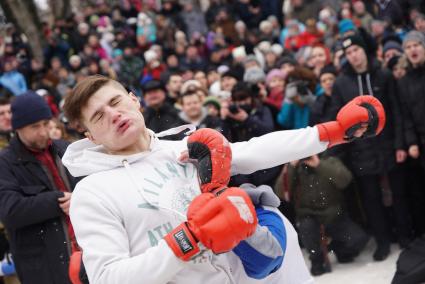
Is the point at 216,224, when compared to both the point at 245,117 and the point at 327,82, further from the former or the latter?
the point at 327,82

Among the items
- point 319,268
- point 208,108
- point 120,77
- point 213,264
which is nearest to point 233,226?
point 213,264

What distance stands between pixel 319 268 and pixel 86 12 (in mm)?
12397

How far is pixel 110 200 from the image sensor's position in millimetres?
2209

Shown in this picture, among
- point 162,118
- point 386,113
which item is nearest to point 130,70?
point 162,118

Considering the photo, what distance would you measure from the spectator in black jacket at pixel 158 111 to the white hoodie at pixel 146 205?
325 cm

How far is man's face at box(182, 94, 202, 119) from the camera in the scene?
21.0 feet

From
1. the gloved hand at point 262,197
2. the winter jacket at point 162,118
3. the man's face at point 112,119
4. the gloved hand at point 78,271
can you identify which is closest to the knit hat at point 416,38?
the winter jacket at point 162,118

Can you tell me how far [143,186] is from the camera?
2285 millimetres

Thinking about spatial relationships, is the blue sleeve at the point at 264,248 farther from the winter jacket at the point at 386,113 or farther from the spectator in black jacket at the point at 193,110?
the spectator in black jacket at the point at 193,110

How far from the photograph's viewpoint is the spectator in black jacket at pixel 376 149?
5656mm

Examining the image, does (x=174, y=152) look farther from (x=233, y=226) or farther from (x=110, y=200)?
(x=233, y=226)

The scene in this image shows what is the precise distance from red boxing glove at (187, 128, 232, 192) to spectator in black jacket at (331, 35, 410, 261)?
3.52 meters

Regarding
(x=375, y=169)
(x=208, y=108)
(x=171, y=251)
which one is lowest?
(x=375, y=169)

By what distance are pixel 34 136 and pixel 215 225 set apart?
8.38ft
